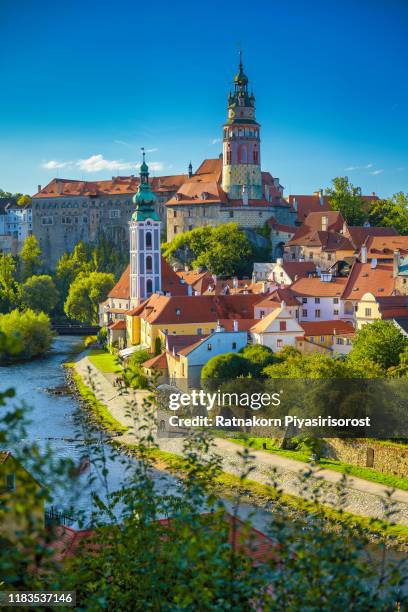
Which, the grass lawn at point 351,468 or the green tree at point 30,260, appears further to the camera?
the green tree at point 30,260

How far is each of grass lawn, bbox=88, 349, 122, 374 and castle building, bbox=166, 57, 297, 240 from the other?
16272 mm

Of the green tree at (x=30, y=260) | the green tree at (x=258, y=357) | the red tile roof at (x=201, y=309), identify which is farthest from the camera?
the green tree at (x=30, y=260)

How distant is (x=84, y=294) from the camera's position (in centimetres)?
6250

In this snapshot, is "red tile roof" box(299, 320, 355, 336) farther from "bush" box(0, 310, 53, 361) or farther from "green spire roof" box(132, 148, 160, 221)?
"bush" box(0, 310, 53, 361)

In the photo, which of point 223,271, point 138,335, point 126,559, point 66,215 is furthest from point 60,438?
point 66,215

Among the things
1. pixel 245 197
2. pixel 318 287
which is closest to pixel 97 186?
pixel 245 197

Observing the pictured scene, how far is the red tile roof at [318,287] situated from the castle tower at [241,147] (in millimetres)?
21080

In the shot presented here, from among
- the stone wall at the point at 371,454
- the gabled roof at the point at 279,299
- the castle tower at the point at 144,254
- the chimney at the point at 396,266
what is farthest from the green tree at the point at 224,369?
the castle tower at the point at 144,254

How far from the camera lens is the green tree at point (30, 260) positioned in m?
74.2

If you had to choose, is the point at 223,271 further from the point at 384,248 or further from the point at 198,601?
the point at 198,601

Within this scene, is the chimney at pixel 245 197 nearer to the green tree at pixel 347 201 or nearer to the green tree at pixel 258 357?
the green tree at pixel 347 201

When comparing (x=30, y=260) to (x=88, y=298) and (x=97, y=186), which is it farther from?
(x=88, y=298)

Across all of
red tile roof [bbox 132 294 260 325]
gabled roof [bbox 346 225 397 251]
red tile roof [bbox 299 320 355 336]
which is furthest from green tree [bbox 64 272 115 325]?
red tile roof [bbox 299 320 355 336]
